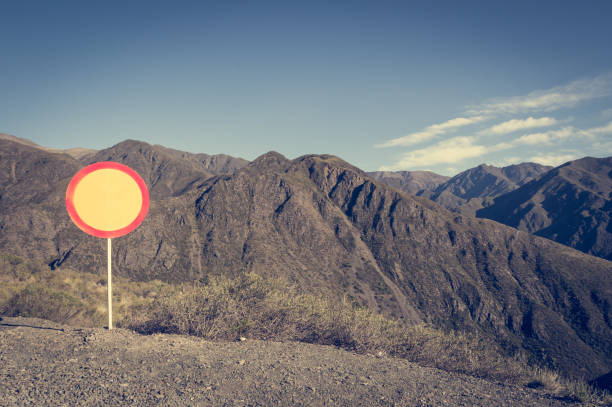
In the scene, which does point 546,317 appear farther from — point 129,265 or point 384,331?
point 129,265

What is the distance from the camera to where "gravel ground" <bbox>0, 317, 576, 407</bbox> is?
12.7 ft

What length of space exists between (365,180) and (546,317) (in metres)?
48.3

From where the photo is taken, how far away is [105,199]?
5.94 metres

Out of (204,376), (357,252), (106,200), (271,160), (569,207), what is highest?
(271,160)

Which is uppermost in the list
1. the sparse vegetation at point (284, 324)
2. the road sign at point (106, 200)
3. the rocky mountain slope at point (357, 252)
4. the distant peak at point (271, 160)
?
the distant peak at point (271, 160)

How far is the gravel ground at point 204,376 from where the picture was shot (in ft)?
12.7

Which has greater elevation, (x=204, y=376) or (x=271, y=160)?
(x=271, y=160)

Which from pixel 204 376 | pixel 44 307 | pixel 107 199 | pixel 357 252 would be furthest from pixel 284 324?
pixel 357 252

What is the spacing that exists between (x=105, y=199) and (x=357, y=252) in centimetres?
6371

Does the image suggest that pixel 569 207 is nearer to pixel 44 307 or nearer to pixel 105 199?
pixel 105 199

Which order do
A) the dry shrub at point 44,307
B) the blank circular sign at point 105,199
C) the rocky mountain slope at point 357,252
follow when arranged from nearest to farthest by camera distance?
the blank circular sign at point 105,199 < the dry shrub at point 44,307 < the rocky mountain slope at point 357,252

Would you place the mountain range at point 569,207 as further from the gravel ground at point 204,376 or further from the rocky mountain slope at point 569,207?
the gravel ground at point 204,376

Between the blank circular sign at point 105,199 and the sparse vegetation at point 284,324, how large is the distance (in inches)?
82.9

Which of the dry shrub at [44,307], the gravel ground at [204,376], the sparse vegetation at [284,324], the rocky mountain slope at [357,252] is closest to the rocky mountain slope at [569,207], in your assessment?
the rocky mountain slope at [357,252]
